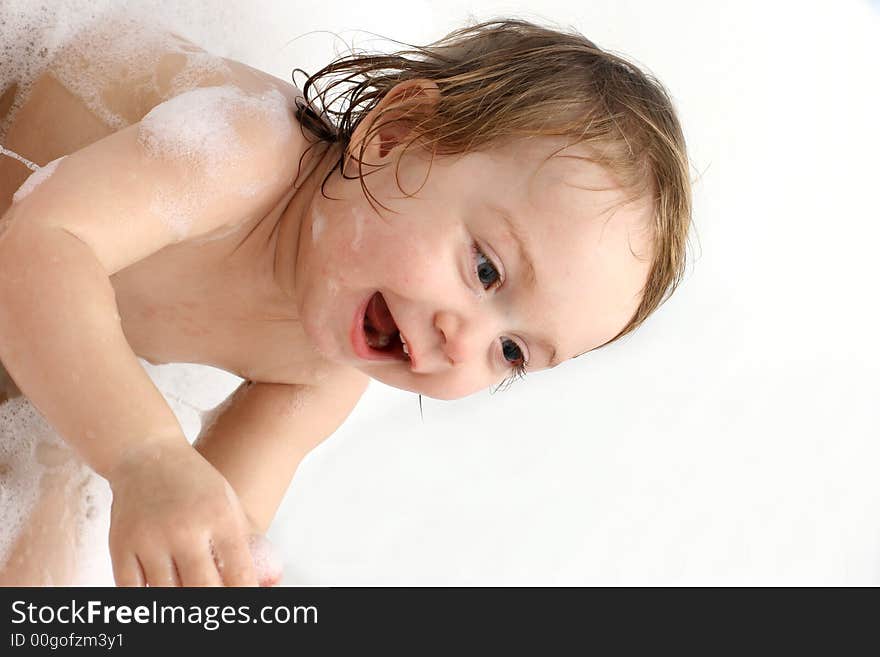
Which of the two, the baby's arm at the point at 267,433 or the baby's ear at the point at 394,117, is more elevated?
the baby's ear at the point at 394,117

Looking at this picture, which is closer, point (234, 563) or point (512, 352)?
point (234, 563)

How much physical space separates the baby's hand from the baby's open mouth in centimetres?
31

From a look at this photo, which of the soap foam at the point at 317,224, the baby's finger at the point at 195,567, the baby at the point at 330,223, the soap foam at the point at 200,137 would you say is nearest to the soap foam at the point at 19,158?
the baby at the point at 330,223

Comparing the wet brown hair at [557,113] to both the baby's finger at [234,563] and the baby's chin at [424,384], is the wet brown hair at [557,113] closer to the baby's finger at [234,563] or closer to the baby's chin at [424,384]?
the baby's chin at [424,384]

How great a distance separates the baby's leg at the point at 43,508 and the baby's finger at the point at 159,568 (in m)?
0.59

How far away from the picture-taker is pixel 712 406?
2053mm

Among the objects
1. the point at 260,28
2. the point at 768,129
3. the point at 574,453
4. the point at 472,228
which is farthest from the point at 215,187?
the point at 768,129

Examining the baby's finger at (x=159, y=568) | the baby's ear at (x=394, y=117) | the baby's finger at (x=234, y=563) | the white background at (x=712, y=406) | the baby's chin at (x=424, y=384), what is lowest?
the white background at (x=712, y=406)

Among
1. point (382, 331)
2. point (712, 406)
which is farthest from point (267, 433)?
point (712, 406)

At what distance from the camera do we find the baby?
2.55 feet

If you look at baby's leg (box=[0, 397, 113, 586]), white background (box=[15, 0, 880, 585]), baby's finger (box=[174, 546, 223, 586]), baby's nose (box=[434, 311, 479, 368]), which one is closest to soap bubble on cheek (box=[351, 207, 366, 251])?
baby's nose (box=[434, 311, 479, 368])

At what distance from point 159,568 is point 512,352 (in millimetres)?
434

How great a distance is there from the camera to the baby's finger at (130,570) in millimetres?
663

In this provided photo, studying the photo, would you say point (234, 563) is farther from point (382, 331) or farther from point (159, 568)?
point (382, 331)
